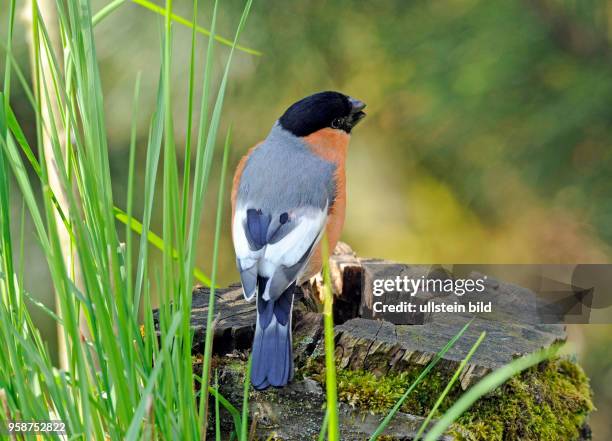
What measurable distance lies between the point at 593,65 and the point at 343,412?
993 millimetres

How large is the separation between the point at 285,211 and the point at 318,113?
0.32 m

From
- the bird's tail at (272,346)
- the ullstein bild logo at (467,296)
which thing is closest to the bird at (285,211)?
the bird's tail at (272,346)

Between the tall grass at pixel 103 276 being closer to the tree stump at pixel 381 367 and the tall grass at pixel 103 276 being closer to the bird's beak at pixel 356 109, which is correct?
the tree stump at pixel 381 367

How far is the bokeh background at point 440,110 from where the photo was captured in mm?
1696

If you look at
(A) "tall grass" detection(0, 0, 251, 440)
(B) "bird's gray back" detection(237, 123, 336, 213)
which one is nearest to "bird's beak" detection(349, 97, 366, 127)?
(B) "bird's gray back" detection(237, 123, 336, 213)

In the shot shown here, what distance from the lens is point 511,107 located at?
5.78 ft

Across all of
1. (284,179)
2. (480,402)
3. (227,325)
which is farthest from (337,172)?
(480,402)

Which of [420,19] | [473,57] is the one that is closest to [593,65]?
[473,57]

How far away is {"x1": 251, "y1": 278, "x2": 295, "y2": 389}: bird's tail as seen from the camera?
1044 millimetres

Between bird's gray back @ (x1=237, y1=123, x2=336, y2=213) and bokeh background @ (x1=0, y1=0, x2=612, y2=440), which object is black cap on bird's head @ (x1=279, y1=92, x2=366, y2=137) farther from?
bokeh background @ (x1=0, y1=0, x2=612, y2=440)

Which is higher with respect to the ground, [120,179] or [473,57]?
[473,57]

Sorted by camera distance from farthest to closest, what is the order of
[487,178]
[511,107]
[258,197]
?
[487,178], [511,107], [258,197]

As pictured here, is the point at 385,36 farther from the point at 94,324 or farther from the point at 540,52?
the point at 94,324

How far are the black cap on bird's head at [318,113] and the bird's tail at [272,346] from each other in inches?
18.8
